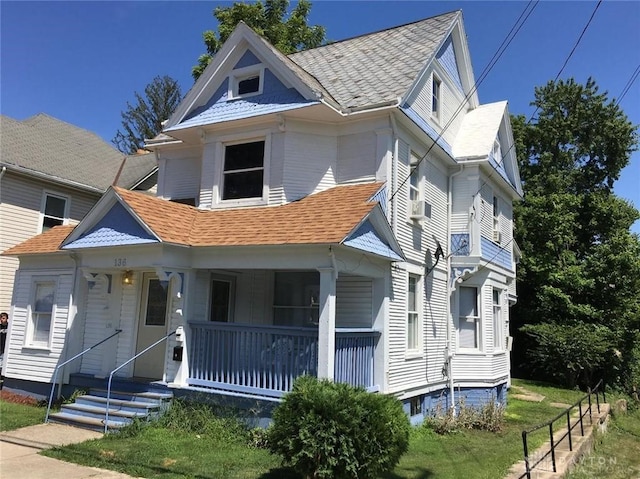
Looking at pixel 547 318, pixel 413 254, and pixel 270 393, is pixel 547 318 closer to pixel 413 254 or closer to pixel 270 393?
pixel 413 254

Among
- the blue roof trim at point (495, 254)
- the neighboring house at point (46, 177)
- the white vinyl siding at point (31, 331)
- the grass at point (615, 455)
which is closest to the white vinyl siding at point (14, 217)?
the neighboring house at point (46, 177)

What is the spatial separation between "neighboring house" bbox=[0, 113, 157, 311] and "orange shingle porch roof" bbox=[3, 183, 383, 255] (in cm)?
667

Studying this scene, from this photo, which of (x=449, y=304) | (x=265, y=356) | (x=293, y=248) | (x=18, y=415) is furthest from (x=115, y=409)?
(x=449, y=304)

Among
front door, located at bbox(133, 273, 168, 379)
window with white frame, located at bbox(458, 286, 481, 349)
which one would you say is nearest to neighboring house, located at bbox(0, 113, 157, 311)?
front door, located at bbox(133, 273, 168, 379)

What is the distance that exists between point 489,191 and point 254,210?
820 centimetres

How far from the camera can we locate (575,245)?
26.6 m

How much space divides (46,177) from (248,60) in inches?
A: 340

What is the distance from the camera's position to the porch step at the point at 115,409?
9281 millimetres

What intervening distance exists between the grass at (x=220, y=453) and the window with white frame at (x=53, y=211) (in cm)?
1059

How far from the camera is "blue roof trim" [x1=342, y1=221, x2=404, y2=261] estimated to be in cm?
893

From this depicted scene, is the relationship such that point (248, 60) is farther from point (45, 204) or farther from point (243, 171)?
point (45, 204)

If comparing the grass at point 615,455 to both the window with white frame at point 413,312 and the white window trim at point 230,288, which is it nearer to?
the window with white frame at point 413,312

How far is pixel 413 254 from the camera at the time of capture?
11938 millimetres

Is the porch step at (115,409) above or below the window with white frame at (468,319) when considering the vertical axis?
below
